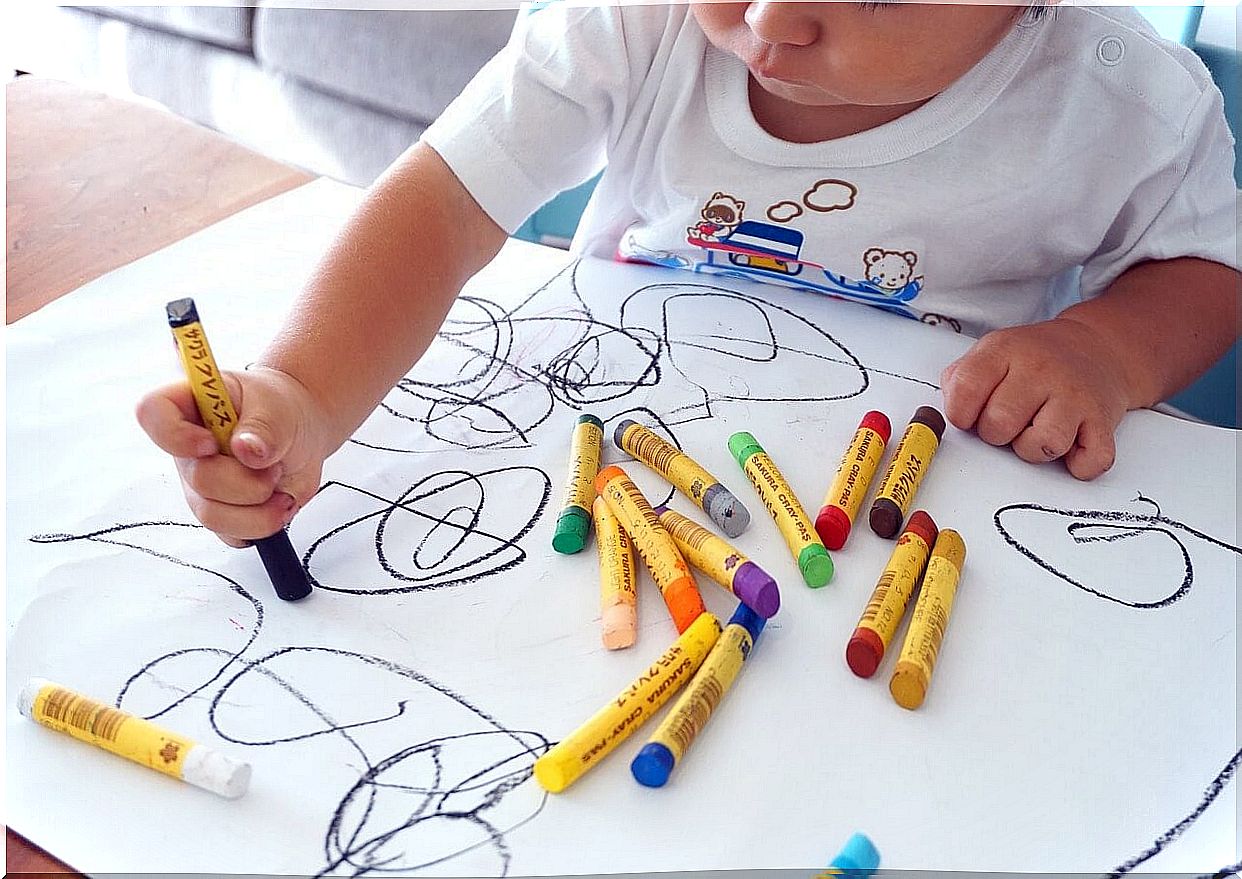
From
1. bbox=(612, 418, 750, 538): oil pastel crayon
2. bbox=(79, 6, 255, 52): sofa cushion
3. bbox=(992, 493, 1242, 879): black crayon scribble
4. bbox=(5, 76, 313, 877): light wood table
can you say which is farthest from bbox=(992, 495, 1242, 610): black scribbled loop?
bbox=(79, 6, 255, 52): sofa cushion

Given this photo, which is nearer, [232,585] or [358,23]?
[232,585]

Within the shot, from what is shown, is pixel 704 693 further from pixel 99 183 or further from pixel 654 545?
pixel 99 183

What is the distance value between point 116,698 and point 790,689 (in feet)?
0.67

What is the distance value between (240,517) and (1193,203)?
1.51 feet

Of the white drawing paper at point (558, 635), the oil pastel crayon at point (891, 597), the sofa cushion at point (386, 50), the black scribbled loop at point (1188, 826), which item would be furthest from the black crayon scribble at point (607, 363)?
the sofa cushion at point (386, 50)

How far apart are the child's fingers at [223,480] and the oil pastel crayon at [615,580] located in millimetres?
117

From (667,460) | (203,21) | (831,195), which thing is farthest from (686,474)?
(203,21)

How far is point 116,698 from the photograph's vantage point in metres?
0.34

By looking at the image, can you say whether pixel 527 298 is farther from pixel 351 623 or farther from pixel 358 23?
pixel 358 23

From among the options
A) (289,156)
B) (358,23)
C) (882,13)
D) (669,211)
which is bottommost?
(289,156)

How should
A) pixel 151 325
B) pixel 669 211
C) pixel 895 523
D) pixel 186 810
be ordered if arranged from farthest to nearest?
1. pixel 669 211
2. pixel 151 325
3. pixel 895 523
4. pixel 186 810

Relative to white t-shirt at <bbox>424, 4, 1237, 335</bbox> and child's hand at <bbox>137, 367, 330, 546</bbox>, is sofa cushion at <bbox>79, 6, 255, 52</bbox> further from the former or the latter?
child's hand at <bbox>137, 367, 330, 546</bbox>

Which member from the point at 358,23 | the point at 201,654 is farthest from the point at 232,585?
the point at 358,23

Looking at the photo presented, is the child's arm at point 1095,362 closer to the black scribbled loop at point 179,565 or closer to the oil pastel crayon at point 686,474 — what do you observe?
the oil pastel crayon at point 686,474
